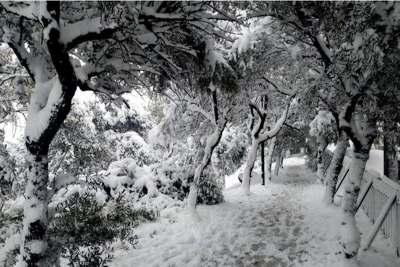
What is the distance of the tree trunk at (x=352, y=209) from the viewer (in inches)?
208

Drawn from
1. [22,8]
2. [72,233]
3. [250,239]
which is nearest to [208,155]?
[250,239]

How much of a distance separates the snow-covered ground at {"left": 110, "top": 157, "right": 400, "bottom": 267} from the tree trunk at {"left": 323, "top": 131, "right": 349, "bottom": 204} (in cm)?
57

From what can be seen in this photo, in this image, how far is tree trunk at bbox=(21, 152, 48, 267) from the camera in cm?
345

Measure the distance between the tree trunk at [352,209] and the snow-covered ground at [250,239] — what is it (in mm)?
543

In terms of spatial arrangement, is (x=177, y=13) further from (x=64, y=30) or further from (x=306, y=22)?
(x=306, y=22)

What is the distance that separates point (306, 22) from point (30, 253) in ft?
17.4

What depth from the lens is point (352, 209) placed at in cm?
551

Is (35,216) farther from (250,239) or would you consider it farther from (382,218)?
→ (382,218)

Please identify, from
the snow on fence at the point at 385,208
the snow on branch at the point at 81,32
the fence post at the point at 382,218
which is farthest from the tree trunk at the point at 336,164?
the snow on branch at the point at 81,32

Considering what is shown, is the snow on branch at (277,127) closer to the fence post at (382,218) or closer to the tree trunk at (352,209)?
the fence post at (382,218)

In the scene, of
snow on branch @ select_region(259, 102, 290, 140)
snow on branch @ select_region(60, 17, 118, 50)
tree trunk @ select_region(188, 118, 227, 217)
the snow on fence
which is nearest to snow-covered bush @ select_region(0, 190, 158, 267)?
snow on branch @ select_region(60, 17, 118, 50)

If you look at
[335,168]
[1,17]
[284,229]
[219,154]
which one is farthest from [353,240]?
[219,154]

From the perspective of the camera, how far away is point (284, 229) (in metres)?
8.16

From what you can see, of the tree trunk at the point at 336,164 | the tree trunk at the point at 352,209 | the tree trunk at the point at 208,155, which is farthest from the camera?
the tree trunk at the point at 336,164
